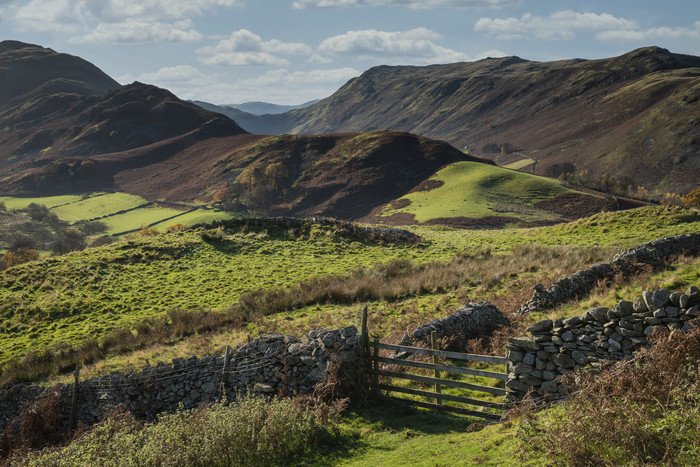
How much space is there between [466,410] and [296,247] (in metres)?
26.3

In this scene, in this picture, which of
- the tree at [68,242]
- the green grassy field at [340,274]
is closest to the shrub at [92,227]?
the tree at [68,242]

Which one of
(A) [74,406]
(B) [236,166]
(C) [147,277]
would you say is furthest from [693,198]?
(A) [74,406]

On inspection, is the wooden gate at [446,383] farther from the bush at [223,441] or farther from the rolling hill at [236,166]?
the rolling hill at [236,166]

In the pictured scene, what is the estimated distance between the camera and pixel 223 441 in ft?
30.1

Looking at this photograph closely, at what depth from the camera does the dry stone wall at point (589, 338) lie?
323 inches

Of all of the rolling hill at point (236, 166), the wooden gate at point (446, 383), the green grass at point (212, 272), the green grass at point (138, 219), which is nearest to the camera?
the wooden gate at point (446, 383)

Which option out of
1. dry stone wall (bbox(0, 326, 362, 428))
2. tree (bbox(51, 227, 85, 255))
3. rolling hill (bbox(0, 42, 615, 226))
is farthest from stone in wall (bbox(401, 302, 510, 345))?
tree (bbox(51, 227, 85, 255))

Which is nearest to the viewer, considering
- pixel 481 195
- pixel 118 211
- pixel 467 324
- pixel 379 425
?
pixel 379 425

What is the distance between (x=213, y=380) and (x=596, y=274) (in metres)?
15.1

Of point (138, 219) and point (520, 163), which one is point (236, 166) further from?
point (520, 163)

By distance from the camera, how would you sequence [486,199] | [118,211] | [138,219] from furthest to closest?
[118,211], [138,219], [486,199]

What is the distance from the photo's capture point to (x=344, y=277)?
26891 millimetres

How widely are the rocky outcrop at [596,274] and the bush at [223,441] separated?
1029cm

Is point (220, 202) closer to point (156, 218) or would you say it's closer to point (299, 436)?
point (156, 218)
